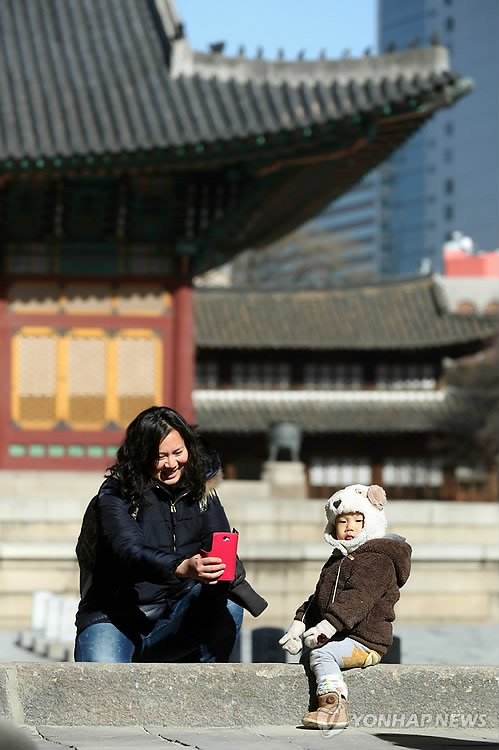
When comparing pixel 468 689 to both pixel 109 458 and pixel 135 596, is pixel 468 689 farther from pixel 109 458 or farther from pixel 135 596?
pixel 109 458

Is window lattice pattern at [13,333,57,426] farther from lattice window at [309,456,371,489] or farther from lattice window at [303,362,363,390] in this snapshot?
lattice window at [303,362,363,390]

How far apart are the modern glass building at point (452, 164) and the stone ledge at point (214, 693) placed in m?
103

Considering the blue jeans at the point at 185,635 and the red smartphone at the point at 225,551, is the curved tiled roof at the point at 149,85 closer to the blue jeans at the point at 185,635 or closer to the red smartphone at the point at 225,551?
the blue jeans at the point at 185,635

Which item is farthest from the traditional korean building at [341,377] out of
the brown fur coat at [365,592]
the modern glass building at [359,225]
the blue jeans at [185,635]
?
the modern glass building at [359,225]

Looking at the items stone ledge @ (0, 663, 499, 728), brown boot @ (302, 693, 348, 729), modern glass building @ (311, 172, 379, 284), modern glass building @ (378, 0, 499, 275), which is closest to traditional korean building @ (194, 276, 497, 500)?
stone ledge @ (0, 663, 499, 728)

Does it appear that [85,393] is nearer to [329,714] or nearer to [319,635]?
[319,635]

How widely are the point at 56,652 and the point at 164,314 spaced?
273 inches

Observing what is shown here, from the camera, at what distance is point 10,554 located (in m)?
16.1

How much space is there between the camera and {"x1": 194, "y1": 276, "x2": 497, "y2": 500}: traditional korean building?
42.2m

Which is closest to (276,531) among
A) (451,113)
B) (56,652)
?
(56,652)

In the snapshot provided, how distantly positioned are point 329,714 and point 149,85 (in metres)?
14.0

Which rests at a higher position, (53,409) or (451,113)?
(451,113)
